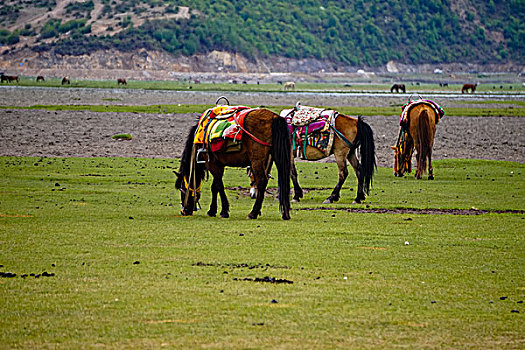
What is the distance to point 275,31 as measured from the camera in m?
154

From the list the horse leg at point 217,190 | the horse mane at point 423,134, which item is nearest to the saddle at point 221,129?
the horse leg at point 217,190

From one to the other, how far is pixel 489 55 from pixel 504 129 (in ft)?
483

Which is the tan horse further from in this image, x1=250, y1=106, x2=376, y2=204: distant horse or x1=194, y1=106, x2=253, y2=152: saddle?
x1=194, y1=106, x2=253, y2=152: saddle

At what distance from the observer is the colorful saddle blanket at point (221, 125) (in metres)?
13.8

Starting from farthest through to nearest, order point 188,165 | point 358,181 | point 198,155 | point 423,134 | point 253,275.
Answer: point 423,134, point 358,181, point 188,165, point 198,155, point 253,275

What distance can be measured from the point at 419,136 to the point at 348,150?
5310 millimetres

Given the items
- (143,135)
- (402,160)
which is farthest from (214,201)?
(143,135)

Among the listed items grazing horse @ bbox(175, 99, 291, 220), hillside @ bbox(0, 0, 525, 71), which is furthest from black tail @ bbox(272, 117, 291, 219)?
hillside @ bbox(0, 0, 525, 71)

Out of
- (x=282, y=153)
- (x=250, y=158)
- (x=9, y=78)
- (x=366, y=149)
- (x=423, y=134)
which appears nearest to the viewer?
(x=282, y=153)

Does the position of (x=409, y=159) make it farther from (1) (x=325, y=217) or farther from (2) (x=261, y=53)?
(2) (x=261, y=53)

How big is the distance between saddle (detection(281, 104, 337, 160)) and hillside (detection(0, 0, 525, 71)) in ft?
384

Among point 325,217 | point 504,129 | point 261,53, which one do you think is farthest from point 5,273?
point 261,53

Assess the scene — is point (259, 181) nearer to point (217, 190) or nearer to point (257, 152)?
point (257, 152)

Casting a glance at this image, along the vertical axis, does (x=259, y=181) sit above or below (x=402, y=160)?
above
